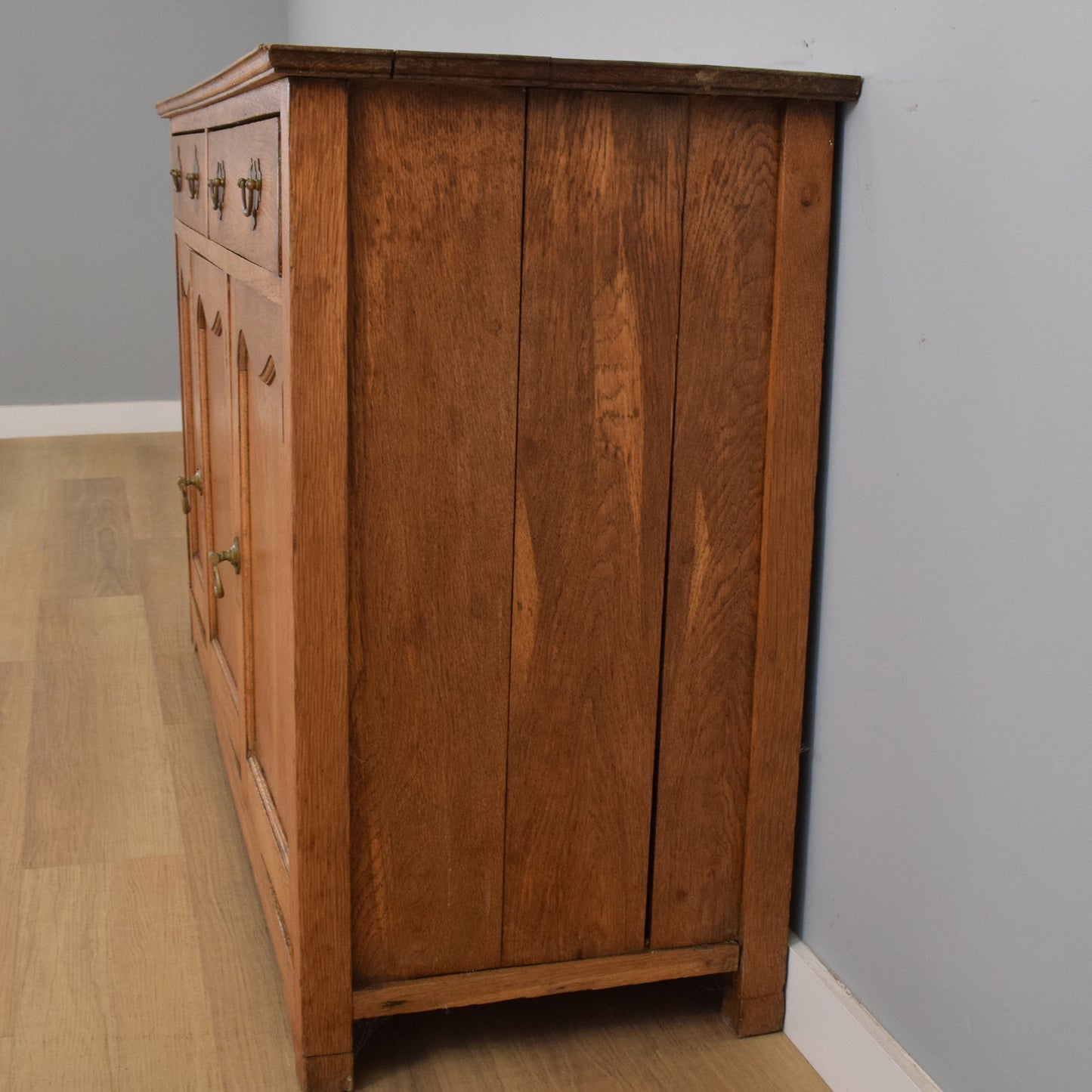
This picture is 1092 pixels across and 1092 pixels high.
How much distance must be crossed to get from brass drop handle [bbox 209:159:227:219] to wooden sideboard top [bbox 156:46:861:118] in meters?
0.33

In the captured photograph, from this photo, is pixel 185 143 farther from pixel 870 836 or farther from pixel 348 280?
pixel 870 836

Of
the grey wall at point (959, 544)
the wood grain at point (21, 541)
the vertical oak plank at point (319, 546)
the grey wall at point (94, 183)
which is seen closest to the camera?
the grey wall at point (959, 544)

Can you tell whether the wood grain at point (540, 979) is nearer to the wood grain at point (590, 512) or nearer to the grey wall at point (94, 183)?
the wood grain at point (590, 512)

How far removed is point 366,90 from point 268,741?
0.73m

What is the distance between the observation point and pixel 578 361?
46.9 inches

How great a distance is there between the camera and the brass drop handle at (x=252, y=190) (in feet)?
4.10

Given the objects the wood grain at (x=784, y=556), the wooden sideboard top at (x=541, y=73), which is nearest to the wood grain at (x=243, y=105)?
the wooden sideboard top at (x=541, y=73)

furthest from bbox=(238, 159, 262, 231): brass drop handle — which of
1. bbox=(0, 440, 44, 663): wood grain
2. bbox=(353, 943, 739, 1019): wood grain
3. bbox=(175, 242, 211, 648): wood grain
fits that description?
bbox=(0, 440, 44, 663): wood grain

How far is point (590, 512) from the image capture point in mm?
1229

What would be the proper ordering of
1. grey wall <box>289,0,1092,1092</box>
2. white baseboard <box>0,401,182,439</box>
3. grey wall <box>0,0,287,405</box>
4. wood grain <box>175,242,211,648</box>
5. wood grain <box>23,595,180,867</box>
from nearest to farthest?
grey wall <box>289,0,1092,1092</box>
wood grain <box>23,595,180,867</box>
wood grain <box>175,242,211,648</box>
grey wall <box>0,0,287,405</box>
white baseboard <box>0,401,182,439</box>

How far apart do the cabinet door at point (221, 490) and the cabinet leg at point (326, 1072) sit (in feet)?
1.51

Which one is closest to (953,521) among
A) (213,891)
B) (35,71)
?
(213,891)

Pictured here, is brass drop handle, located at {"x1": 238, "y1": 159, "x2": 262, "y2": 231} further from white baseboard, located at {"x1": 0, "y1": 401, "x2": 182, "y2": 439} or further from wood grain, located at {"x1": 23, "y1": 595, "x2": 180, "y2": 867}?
white baseboard, located at {"x1": 0, "y1": 401, "x2": 182, "y2": 439}

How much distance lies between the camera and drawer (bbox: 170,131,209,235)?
1.82m
